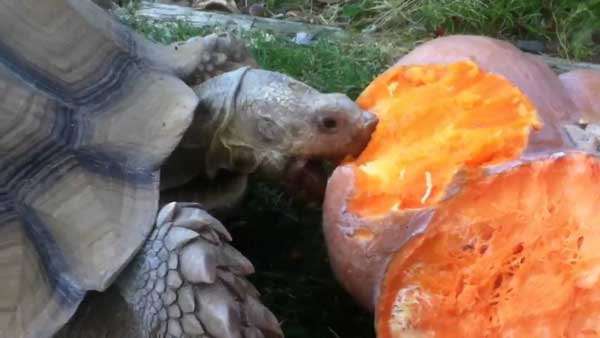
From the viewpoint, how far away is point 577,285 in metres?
1.83

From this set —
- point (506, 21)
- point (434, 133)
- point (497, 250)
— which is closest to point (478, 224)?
point (497, 250)

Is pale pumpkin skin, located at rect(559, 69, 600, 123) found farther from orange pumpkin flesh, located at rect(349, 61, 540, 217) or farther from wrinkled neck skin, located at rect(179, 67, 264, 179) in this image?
wrinkled neck skin, located at rect(179, 67, 264, 179)

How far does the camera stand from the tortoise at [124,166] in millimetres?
1911

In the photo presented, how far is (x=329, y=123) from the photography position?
2170 millimetres

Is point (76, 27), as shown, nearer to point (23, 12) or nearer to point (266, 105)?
point (23, 12)

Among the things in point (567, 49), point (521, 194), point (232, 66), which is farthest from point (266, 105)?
point (567, 49)

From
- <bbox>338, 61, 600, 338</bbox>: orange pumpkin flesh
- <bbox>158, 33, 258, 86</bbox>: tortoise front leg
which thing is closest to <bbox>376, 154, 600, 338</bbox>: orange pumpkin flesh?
<bbox>338, 61, 600, 338</bbox>: orange pumpkin flesh

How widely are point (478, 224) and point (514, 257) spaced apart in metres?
0.09

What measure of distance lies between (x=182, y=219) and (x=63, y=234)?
236 mm

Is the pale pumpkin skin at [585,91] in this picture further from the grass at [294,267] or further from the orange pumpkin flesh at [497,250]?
the grass at [294,267]

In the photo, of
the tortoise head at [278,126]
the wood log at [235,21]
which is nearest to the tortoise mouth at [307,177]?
the tortoise head at [278,126]

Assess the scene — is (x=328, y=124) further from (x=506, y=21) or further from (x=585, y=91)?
(x=506, y=21)

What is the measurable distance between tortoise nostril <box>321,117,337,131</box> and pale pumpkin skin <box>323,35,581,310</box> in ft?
0.36

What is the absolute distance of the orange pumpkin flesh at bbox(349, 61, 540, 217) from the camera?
1950 mm
